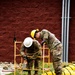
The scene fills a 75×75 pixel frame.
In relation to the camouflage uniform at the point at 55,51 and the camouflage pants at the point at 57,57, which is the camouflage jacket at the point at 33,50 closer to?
the camouflage uniform at the point at 55,51

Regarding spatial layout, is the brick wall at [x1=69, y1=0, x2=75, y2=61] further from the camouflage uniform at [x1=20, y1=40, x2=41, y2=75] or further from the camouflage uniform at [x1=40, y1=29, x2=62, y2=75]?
the camouflage uniform at [x1=40, y1=29, x2=62, y2=75]

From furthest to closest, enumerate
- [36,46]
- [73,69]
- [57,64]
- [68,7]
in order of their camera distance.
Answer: [68,7], [73,69], [36,46], [57,64]

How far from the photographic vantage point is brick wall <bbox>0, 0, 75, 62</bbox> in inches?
722

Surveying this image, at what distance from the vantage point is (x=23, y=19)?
18406mm

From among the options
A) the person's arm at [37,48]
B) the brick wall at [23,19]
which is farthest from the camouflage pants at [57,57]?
the brick wall at [23,19]

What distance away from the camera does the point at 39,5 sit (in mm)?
18312

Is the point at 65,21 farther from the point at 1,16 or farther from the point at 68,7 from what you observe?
the point at 1,16

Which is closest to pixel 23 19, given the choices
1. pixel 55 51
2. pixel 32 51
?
pixel 32 51

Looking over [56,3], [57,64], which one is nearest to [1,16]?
[56,3]

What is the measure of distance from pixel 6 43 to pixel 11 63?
0.94m

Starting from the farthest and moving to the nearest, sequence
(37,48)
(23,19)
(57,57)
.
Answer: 1. (23,19)
2. (37,48)
3. (57,57)

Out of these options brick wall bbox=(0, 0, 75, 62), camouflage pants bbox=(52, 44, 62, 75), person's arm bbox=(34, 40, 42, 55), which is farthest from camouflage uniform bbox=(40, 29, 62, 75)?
brick wall bbox=(0, 0, 75, 62)

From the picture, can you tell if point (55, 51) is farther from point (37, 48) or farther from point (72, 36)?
point (72, 36)

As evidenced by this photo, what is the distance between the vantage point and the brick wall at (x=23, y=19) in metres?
18.3
